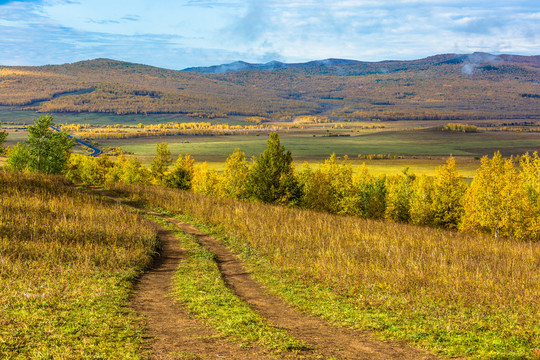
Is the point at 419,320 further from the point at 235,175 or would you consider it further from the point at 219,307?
the point at 235,175

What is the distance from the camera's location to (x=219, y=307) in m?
13.2

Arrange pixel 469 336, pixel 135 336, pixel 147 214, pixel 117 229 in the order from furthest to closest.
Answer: pixel 147 214, pixel 117 229, pixel 469 336, pixel 135 336

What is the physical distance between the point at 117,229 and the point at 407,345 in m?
15.5

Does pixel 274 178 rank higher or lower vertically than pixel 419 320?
higher

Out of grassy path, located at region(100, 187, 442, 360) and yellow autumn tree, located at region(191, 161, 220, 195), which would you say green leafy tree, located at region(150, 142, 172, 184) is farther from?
grassy path, located at region(100, 187, 442, 360)

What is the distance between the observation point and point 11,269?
15.0 meters

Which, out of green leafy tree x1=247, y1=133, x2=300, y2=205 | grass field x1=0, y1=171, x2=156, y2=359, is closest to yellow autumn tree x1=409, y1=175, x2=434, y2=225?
green leafy tree x1=247, y1=133, x2=300, y2=205

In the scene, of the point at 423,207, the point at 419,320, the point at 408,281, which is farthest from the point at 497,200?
the point at 419,320

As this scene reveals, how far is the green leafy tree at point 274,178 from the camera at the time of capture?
47.6m

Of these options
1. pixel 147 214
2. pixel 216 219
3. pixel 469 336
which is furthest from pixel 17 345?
pixel 147 214

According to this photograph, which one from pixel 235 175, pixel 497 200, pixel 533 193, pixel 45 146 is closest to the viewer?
pixel 497 200

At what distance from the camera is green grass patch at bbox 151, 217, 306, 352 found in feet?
34.9

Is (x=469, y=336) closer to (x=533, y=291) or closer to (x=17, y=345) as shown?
(x=533, y=291)

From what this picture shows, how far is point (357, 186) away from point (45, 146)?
152 ft
